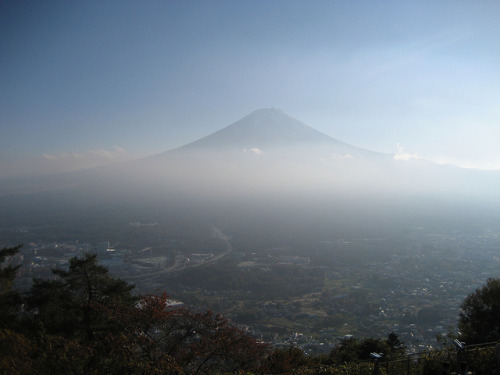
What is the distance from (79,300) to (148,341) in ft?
10.8

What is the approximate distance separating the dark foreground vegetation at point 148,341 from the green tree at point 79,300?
0.07ft

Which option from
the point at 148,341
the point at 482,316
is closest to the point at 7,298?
the point at 148,341

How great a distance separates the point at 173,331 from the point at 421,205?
58419mm

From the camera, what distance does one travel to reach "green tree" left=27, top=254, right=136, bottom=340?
7059mm

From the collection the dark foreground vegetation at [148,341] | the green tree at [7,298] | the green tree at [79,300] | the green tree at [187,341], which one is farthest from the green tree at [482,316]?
the green tree at [7,298]

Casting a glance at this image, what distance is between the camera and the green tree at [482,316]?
6.96m

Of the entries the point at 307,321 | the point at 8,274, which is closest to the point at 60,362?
the point at 8,274

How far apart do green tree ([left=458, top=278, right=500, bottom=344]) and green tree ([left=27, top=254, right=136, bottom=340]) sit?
7.81m

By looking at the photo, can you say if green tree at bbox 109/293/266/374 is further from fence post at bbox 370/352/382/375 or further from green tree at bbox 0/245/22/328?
green tree at bbox 0/245/22/328

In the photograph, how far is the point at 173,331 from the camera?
5.75m

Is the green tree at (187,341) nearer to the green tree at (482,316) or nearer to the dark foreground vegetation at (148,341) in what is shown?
the dark foreground vegetation at (148,341)

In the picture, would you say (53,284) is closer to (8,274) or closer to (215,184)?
(8,274)

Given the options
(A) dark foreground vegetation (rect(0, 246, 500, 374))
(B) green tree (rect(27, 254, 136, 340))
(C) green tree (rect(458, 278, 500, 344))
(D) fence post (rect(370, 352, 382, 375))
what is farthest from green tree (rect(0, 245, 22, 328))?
(C) green tree (rect(458, 278, 500, 344))

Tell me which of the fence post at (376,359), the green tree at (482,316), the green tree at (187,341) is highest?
the fence post at (376,359)
